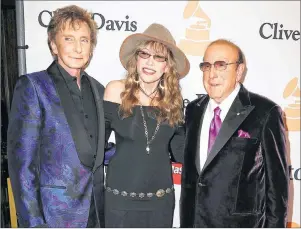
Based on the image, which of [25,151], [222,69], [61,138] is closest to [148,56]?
[222,69]

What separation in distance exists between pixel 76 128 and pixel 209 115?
3.63 ft

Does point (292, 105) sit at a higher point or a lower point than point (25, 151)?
higher

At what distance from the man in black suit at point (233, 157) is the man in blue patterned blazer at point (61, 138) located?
82 cm

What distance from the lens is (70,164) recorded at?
225 cm

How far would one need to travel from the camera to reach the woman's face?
250cm

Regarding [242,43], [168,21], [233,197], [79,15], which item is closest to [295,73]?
[242,43]

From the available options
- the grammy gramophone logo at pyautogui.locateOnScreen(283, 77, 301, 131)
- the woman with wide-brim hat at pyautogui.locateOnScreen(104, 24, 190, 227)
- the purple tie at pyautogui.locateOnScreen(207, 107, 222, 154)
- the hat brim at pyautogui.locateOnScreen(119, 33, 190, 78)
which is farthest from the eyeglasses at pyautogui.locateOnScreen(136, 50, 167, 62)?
the grammy gramophone logo at pyautogui.locateOnScreen(283, 77, 301, 131)

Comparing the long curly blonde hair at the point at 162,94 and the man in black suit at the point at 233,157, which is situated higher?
the long curly blonde hair at the point at 162,94

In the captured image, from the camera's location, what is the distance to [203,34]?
10.8 feet

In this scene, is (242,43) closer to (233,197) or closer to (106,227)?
(233,197)

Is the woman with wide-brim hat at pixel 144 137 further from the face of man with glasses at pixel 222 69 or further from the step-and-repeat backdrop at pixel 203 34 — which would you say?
the step-and-repeat backdrop at pixel 203 34

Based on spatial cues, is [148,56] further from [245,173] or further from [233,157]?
[245,173]

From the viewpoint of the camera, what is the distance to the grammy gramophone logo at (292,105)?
11.2ft

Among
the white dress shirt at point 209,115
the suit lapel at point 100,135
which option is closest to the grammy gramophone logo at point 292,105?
the white dress shirt at point 209,115
